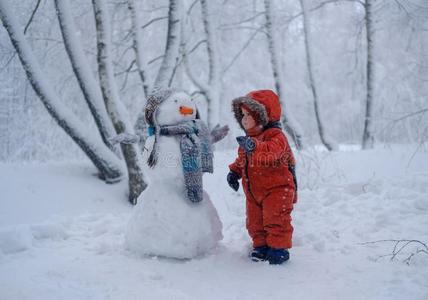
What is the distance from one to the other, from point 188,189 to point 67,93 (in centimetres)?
684

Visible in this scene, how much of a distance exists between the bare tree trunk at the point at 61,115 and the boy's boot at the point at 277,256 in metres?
3.72

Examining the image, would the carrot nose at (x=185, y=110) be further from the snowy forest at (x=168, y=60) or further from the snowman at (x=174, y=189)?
the snowy forest at (x=168, y=60)

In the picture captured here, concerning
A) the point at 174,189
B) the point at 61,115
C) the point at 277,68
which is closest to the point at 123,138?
the point at 174,189

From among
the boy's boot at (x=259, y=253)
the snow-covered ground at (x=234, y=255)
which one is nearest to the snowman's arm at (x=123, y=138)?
the snow-covered ground at (x=234, y=255)

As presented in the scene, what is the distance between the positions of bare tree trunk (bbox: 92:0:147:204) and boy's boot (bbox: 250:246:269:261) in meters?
2.88

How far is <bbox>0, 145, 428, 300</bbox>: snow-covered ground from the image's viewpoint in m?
2.54

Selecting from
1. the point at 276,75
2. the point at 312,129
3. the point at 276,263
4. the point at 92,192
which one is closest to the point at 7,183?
the point at 92,192

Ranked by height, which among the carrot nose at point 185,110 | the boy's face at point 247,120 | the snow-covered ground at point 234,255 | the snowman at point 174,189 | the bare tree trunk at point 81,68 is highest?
the bare tree trunk at point 81,68

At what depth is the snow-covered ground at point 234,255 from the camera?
8.32 ft

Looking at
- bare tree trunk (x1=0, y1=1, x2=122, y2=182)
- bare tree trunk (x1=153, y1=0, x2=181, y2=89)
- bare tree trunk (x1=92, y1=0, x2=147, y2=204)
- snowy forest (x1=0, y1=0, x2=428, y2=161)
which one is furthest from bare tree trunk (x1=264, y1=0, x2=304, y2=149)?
bare tree trunk (x1=0, y1=1, x2=122, y2=182)

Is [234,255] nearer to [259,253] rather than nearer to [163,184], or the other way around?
[259,253]

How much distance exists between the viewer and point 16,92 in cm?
858

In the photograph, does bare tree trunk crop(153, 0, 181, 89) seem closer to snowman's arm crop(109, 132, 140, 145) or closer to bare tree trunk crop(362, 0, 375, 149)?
snowman's arm crop(109, 132, 140, 145)

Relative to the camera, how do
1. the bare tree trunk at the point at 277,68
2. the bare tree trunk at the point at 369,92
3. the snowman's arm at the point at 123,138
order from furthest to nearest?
the bare tree trunk at the point at 369,92, the bare tree trunk at the point at 277,68, the snowman's arm at the point at 123,138
